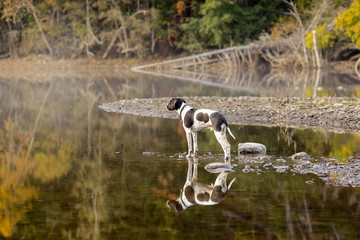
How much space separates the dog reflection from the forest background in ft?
103

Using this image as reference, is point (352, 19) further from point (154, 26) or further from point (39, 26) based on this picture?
point (39, 26)

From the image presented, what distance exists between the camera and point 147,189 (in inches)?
336

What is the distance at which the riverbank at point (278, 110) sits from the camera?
14648 mm

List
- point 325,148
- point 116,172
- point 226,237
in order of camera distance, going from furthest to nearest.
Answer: point 325,148, point 116,172, point 226,237

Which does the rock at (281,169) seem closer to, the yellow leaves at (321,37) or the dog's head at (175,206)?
the dog's head at (175,206)

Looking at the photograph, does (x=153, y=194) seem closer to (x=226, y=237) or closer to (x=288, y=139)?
(x=226, y=237)

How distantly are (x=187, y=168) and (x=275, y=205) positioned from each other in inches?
98.8

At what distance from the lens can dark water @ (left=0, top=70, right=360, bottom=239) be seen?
21.9 feet

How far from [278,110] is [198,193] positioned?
8.49 meters

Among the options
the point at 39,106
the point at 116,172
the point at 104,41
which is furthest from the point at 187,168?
the point at 104,41

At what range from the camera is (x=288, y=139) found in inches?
495

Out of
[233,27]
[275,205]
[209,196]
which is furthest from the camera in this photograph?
[233,27]

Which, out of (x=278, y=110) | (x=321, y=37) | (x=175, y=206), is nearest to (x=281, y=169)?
(x=175, y=206)

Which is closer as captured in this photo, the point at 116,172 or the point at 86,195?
the point at 86,195
